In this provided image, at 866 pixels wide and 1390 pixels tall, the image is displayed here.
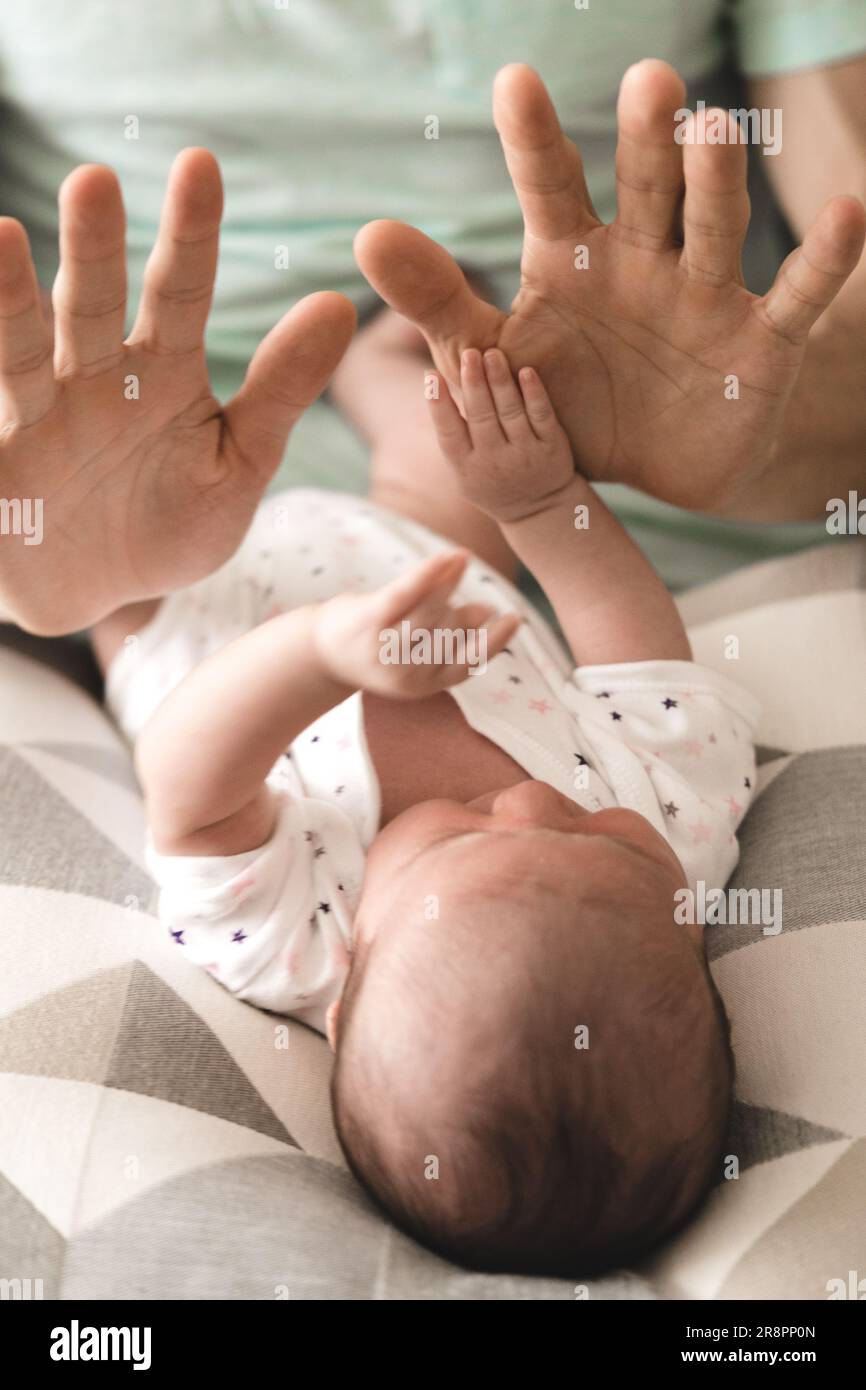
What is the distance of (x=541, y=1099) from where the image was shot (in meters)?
0.58

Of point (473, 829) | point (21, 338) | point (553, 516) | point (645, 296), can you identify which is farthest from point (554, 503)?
point (21, 338)

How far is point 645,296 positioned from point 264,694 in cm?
36

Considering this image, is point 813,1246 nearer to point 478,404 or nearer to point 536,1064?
point 536,1064

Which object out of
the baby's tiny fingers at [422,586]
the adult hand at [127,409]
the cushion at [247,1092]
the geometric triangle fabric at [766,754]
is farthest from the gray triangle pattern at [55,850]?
the geometric triangle fabric at [766,754]

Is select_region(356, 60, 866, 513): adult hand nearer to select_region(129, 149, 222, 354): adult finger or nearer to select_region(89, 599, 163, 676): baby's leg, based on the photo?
select_region(129, 149, 222, 354): adult finger

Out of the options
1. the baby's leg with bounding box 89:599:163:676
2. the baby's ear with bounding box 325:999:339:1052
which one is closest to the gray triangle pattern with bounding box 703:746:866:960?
the baby's ear with bounding box 325:999:339:1052

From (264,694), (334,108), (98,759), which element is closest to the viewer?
(264,694)

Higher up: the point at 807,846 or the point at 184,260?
the point at 184,260

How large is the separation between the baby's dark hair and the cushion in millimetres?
24

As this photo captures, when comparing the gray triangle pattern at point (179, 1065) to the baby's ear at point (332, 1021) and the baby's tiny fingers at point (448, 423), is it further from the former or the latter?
the baby's tiny fingers at point (448, 423)

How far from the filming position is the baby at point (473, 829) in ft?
1.92

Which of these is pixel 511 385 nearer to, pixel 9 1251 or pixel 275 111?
pixel 275 111

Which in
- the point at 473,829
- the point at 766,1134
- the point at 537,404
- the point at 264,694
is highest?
the point at 537,404
